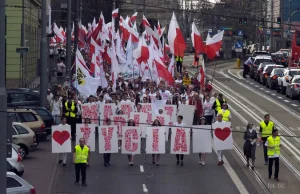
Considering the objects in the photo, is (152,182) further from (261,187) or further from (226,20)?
(226,20)

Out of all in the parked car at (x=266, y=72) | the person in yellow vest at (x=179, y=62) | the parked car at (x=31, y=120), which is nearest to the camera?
the parked car at (x=31, y=120)

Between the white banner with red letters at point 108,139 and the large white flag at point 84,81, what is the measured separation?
5.47m

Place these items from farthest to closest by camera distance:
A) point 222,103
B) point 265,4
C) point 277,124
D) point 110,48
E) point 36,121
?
point 265,4 < point 110,48 < point 277,124 < point 222,103 < point 36,121

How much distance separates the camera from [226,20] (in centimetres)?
10625

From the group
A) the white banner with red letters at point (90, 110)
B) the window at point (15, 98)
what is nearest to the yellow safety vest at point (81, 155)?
the white banner with red letters at point (90, 110)

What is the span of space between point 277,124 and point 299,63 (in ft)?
85.3

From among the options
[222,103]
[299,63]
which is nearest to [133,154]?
[222,103]

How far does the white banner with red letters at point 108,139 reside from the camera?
26406 millimetres

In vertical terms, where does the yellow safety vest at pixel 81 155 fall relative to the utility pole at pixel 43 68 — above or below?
below

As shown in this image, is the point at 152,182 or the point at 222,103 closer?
the point at 152,182

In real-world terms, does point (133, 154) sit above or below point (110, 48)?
below

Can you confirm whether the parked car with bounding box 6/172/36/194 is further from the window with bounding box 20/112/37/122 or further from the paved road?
the window with bounding box 20/112/37/122

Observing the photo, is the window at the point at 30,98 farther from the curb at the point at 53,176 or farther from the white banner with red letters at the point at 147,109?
the curb at the point at 53,176

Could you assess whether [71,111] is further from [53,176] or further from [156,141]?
[53,176]
